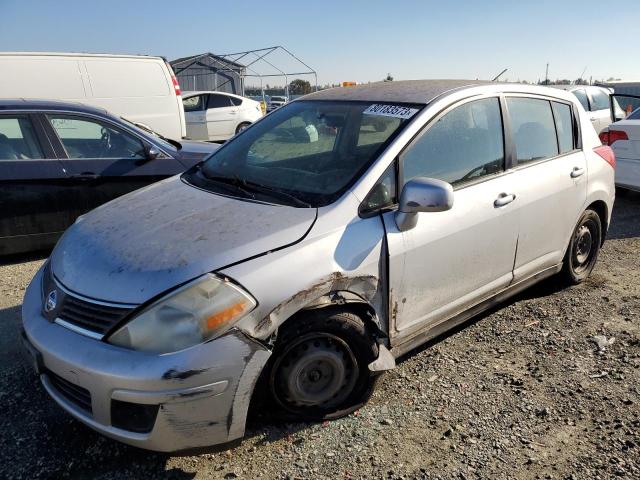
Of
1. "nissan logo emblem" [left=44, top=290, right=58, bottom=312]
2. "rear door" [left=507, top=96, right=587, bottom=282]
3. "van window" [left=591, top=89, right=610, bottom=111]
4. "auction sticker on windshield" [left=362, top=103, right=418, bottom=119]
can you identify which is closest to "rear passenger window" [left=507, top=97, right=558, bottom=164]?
"rear door" [left=507, top=96, right=587, bottom=282]

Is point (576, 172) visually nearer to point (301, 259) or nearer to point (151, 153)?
point (301, 259)

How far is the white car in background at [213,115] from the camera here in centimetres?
1423

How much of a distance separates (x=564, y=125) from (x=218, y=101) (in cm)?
1191

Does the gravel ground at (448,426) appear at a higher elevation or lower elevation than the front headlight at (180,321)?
lower

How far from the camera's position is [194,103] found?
14.5m

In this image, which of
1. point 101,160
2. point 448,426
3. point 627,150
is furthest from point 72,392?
point 627,150

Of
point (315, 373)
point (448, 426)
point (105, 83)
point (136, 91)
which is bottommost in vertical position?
point (448, 426)

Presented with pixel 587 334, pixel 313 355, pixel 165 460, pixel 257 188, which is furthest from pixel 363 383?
pixel 587 334

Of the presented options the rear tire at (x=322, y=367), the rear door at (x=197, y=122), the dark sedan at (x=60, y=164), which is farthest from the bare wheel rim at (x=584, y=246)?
the rear door at (x=197, y=122)

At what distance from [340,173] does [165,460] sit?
1643 millimetres

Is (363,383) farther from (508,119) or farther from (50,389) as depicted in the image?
(508,119)

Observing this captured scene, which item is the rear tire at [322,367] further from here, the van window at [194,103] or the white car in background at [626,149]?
the van window at [194,103]

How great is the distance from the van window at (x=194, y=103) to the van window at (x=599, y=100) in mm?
9491

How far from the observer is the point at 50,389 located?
2336 mm
